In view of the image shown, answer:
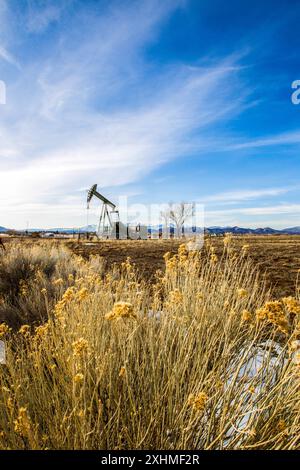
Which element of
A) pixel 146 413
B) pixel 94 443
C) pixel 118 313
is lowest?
pixel 94 443

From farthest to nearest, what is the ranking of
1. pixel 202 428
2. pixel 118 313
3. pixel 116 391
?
1. pixel 116 391
2. pixel 202 428
3. pixel 118 313

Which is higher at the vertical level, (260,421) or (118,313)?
(118,313)

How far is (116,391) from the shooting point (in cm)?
221

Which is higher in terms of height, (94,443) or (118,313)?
(118,313)
